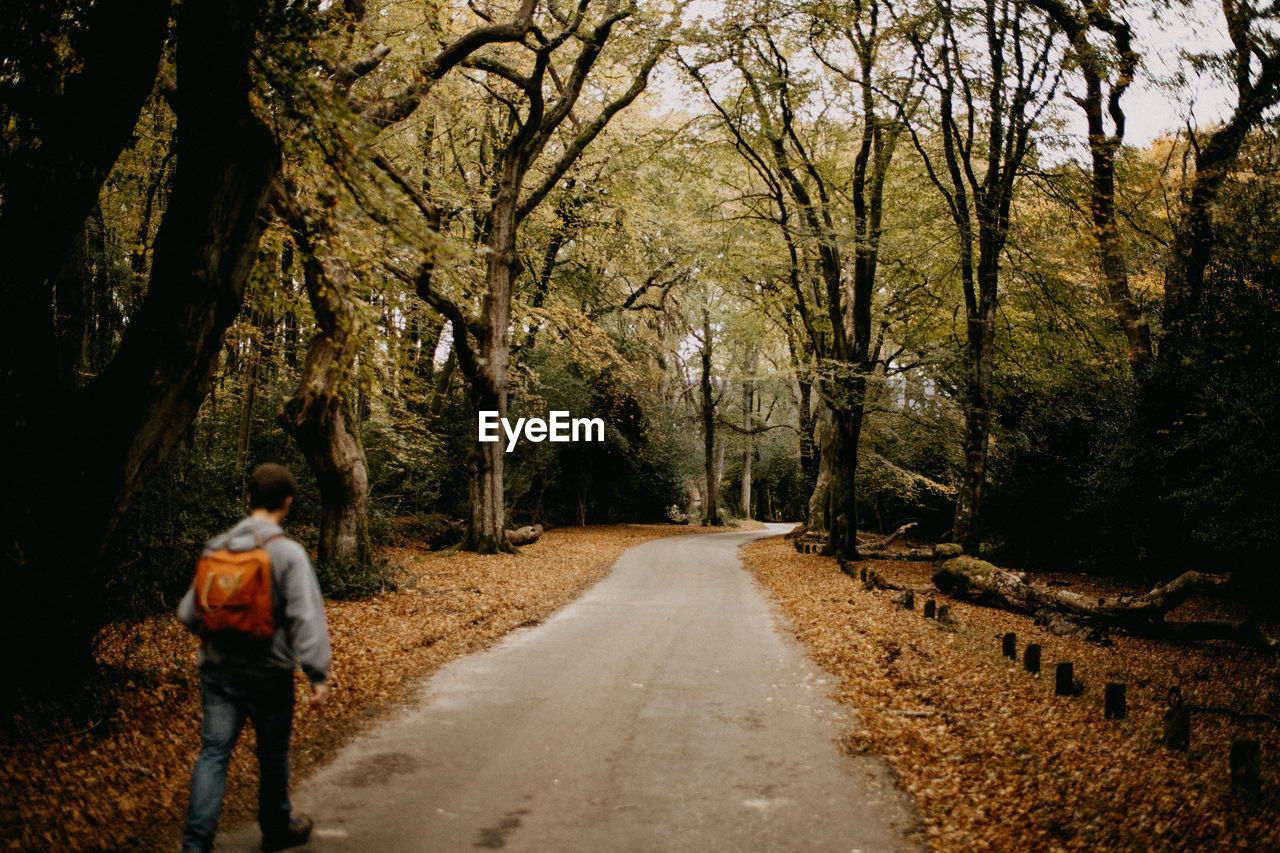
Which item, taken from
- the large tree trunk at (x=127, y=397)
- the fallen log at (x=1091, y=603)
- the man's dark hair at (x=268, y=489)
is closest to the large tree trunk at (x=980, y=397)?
the fallen log at (x=1091, y=603)

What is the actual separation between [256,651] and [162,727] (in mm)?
2642

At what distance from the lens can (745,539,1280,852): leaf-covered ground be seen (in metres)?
4.05

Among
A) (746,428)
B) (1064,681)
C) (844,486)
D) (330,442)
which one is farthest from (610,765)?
(746,428)

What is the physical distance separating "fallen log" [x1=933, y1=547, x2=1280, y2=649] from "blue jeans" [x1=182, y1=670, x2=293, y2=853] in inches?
460

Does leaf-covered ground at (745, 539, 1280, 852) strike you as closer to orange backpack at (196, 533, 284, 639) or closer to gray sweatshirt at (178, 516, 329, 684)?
gray sweatshirt at (178, 516, 329, 684)

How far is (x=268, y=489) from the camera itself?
134 inches

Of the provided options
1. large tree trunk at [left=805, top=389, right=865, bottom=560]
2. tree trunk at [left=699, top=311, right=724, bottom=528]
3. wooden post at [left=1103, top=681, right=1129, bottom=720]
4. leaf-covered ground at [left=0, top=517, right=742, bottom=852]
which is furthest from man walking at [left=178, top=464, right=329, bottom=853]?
tree trunk at [left=699, top=311, right=724, bottom=528]

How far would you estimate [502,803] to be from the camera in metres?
4.18

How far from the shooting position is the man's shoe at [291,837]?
3488mm

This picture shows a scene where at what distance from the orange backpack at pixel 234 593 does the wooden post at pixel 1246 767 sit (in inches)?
239

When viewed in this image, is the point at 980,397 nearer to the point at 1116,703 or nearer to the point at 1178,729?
the point at 1116,703

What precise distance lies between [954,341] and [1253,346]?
9.53m

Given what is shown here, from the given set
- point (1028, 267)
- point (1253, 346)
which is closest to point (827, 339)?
point (1028, 267)

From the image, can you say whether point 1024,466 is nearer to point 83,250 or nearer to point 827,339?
point 827,339
